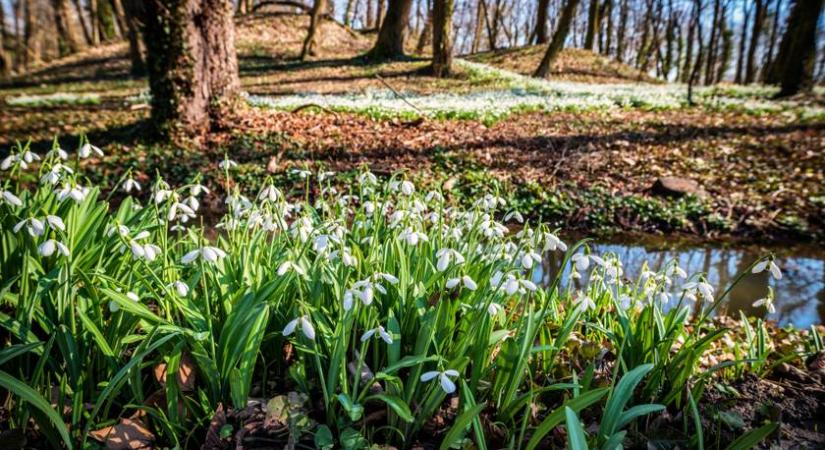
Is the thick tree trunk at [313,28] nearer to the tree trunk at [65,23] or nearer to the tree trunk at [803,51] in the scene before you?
the tree trunk at [65,23]

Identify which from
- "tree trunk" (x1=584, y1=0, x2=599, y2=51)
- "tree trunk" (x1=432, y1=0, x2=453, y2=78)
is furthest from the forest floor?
"tree trunk" (x1=584, y1=0, x2=599, y2=51)

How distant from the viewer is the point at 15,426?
166cm

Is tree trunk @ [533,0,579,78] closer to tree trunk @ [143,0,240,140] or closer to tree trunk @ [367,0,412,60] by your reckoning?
tree trunk @ [367,0,412,60]

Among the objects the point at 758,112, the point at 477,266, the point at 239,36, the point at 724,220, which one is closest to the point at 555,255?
the point at 724,220

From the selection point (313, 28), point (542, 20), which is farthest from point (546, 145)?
point (542, 20)

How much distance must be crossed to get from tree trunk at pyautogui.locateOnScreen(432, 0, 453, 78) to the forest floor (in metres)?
2.28

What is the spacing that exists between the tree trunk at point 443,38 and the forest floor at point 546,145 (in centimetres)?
228

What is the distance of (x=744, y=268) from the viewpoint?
4699 millimetres

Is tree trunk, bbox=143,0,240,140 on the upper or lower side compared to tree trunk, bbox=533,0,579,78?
lower

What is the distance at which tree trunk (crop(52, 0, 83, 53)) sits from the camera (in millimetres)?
23859

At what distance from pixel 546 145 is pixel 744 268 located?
3.89 m

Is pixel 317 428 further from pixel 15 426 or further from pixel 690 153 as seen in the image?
pixel 690 153

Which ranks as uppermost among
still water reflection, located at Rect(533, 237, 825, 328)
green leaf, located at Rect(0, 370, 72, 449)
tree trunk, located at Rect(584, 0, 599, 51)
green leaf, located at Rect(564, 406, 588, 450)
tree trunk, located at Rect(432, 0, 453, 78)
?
tree trunk, located at Rect(584, 0, 599, 51)

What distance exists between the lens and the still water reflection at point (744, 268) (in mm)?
3916
